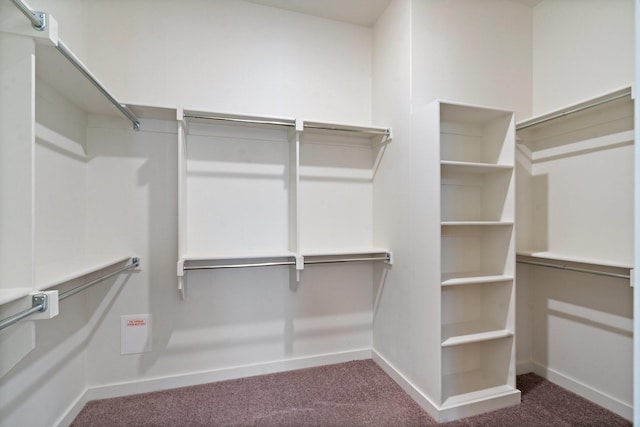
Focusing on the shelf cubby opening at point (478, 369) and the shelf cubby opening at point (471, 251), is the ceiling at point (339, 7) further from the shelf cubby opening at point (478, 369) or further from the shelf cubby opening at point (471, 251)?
the shelf cubby opening at point (478, 369)

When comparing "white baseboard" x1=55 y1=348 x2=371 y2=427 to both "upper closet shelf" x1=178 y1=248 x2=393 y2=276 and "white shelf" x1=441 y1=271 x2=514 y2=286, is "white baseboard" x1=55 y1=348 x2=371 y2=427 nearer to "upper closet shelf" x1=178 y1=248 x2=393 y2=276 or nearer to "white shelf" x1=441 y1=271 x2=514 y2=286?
"upper closet shelf" x1=178 y1=248 x2=393 y2=276

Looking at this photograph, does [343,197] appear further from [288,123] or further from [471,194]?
[471,194]

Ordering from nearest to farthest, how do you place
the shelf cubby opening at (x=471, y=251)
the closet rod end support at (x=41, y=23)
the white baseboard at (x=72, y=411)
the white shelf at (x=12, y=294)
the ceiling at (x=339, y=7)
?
the white shelf at (x=12, y=294) → the closet rod end support at (x=41, y=23) → the white baseboard at (x=72, y=411) → the shelf cubby opening at (x=471, y=251) → the ceiling at (x=339, y=7)

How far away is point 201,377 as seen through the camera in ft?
6.47

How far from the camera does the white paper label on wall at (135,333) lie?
6.08 feet

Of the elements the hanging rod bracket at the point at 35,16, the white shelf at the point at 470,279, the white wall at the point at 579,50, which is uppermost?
the white wall at the point at 579,50

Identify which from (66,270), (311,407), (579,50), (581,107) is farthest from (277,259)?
(579,50)

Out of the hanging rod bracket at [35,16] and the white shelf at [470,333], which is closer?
the hanging rod bracket at [35,16]

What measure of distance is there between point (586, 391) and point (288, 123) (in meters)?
2.65

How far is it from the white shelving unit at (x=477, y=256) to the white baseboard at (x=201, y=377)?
782 mm

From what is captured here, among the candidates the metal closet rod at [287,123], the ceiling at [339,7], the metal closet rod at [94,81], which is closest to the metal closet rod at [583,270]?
the metal closet rod at [287,123]

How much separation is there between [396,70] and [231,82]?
121 cm

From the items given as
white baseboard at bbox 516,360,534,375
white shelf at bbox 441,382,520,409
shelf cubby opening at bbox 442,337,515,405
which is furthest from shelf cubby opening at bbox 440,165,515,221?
white baseboard at bbox 516,360,534,375

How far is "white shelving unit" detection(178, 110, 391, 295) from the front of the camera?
1.92 metres
